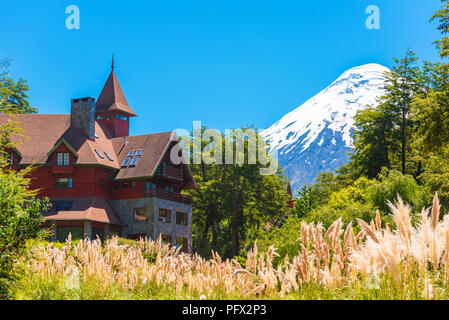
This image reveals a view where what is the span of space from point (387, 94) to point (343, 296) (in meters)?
46.7

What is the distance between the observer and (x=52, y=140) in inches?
1718

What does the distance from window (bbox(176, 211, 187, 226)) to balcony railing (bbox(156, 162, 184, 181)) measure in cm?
304

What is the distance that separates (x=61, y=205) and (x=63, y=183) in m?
2.11

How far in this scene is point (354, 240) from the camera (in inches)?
269

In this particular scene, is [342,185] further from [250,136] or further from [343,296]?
[343,296]

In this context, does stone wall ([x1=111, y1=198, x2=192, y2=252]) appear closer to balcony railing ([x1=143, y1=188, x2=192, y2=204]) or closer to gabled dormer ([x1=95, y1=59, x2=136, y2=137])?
balcony railing ([x1=143, y1=188, x2=192, y2=204])

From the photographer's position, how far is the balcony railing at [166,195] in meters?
42.9

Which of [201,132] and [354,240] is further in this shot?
[201,132]

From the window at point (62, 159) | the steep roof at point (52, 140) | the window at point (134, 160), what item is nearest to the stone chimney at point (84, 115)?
the steep roof at point (52, 140)

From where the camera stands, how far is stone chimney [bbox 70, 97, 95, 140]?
44688 mm

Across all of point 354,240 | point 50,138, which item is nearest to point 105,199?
point 50,138

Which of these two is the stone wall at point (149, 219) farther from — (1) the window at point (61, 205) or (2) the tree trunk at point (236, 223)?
(2) the tree trunk at point (236, 223)

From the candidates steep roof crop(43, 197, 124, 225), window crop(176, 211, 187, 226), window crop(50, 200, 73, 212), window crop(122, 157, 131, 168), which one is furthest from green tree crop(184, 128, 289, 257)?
window crop(50, 200, 73, 212)

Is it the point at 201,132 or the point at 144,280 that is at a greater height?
the point at 201,132
